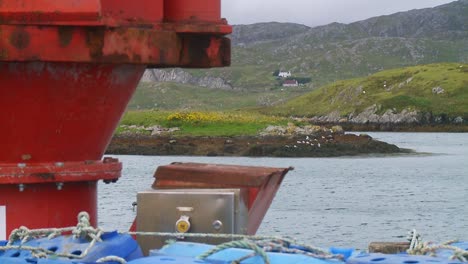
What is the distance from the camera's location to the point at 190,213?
647 cm

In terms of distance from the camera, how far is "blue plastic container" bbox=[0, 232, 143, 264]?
512cm

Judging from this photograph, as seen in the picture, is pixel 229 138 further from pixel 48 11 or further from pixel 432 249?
pixel 432 249

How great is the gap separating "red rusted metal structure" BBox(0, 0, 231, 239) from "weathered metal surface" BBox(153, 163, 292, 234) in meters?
0.61

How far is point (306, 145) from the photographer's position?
Answer: 88.2 m

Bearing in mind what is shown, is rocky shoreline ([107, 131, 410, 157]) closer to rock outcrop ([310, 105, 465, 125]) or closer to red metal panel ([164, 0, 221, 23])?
rock outcrop ([310, 105, 465, 125])

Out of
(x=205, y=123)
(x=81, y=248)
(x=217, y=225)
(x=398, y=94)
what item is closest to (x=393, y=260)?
(x=81, y=248)

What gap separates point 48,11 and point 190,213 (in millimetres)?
1528

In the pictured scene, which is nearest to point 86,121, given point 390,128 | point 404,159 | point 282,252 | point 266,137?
point 282,252

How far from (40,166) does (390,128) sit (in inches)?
5666

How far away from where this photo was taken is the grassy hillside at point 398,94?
155m

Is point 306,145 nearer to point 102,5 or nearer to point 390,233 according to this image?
point 390,233

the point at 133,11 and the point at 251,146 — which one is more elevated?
the point at 133,11

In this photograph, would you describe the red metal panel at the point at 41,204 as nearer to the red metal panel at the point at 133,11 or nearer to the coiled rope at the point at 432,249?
the red metal panel at the point at 133,11

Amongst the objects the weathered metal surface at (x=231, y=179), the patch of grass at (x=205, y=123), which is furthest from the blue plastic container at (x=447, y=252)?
the patch of grass at (x=205, y=123)
